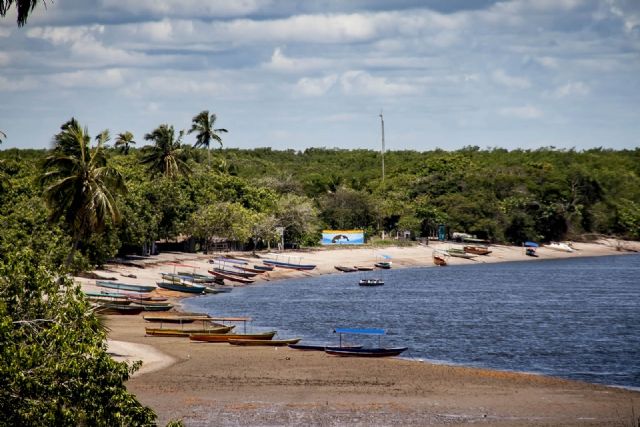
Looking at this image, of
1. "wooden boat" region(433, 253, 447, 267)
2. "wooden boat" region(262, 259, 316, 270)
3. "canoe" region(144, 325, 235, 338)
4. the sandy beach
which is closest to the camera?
the sandy beach

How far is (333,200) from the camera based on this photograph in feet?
437

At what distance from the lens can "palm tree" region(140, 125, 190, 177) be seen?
112 meters

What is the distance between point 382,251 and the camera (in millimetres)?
122438

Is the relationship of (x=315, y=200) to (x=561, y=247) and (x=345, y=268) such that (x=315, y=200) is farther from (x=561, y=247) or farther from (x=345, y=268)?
(x=561, y=247)

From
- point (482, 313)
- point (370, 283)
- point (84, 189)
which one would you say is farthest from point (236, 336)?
point (370, 283)

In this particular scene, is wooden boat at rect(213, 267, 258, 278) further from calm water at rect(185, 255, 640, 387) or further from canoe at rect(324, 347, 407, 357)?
canoe at rect(324, 347, 407, 357)

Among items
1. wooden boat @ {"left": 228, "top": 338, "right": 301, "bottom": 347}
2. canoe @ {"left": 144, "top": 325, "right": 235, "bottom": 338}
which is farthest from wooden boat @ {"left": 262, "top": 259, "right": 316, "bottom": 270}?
wooden boat @ {"left": 228, "top": 338, "right": 301, "bottom": 347}

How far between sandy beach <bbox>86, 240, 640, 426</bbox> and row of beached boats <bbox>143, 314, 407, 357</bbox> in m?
0.72

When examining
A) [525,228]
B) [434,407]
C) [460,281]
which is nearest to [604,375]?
[434,407]

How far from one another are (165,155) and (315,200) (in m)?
29.8

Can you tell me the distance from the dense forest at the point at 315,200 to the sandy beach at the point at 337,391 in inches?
891

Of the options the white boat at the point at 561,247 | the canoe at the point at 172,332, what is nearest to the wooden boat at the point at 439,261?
the white boat at the point at 561,247

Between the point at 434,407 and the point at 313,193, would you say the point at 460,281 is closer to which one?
the point at 313,193

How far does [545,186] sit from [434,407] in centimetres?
11409
